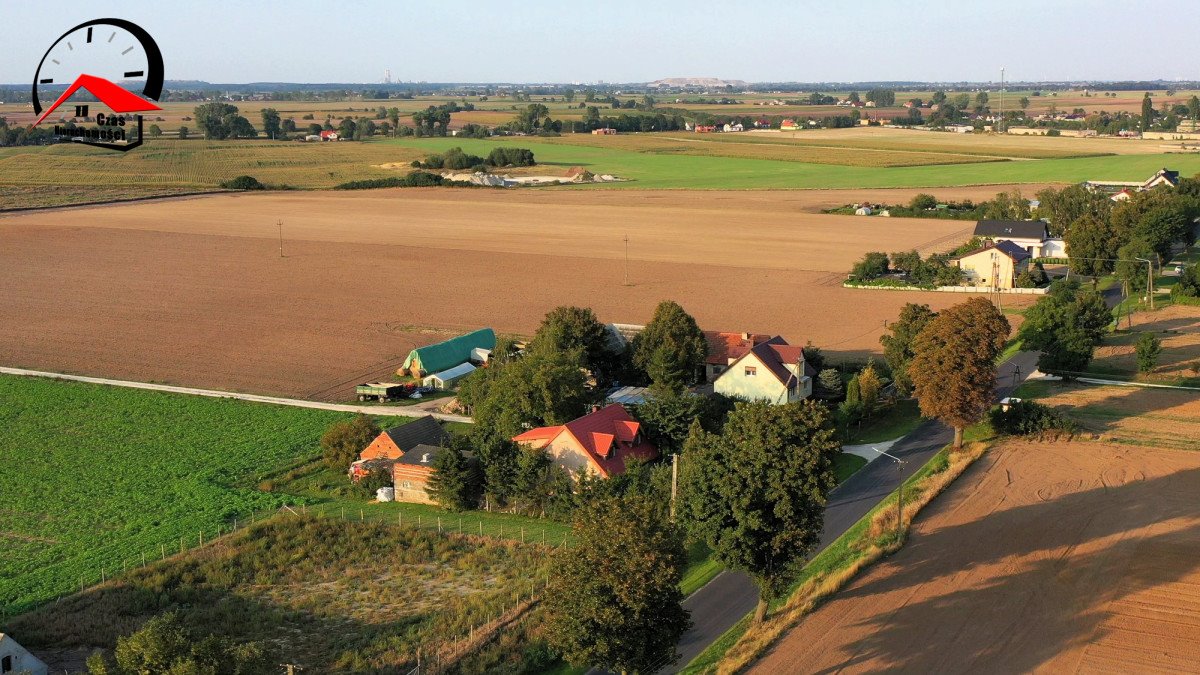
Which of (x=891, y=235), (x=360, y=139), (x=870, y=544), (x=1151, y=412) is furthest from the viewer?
(x=360, y=139)

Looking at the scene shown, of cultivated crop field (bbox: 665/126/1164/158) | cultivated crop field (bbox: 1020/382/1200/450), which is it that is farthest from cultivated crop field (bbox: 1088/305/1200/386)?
cultivated crop field (bbox: 665/126/1164/158)

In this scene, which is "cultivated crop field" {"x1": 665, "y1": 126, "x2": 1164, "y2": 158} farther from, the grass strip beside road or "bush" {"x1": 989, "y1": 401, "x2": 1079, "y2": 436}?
the grass strip beside road

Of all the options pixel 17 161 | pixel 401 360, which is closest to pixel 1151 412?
pixel 401 360

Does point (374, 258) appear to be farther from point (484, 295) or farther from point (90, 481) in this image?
point (90, 481)

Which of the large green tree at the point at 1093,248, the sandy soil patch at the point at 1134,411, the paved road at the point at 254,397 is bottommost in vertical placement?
Result: the paved road at the point at 254,397

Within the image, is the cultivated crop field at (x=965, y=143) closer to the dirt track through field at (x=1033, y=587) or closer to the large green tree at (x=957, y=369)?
the large green tree at (x=957, y=369)

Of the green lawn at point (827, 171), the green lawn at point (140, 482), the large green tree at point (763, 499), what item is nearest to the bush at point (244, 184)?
the green lawn at point (827, 171)

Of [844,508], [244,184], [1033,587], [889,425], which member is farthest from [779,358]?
[244,184]
